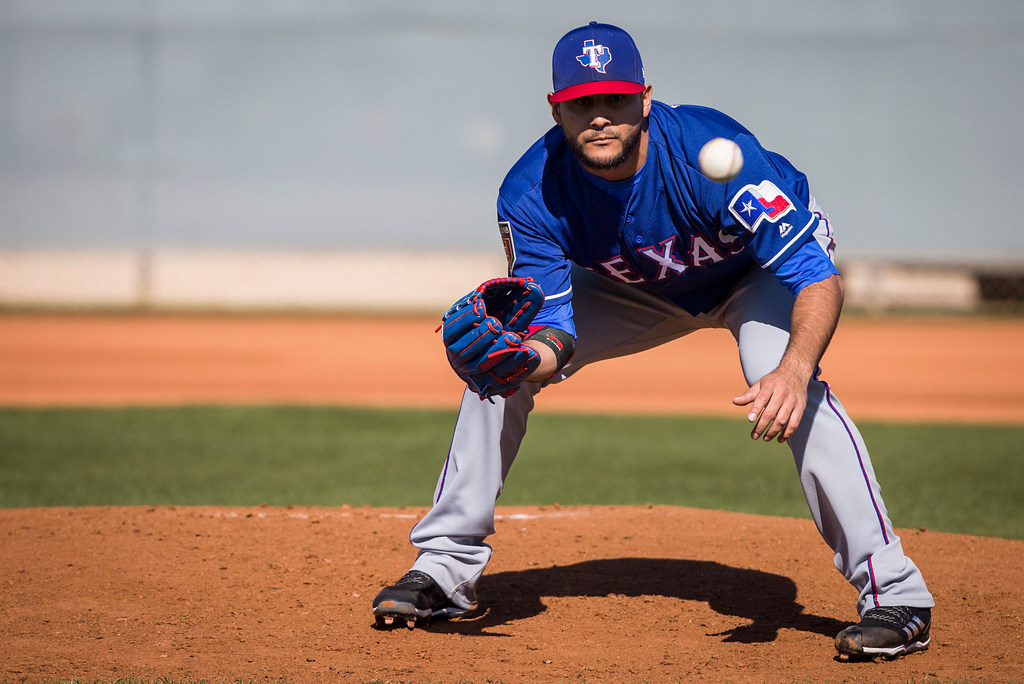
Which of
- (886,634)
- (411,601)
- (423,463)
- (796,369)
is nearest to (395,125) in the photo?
(423,463)

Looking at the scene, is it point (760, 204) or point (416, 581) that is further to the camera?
point (416, 581)

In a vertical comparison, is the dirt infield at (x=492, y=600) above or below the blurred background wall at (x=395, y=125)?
below

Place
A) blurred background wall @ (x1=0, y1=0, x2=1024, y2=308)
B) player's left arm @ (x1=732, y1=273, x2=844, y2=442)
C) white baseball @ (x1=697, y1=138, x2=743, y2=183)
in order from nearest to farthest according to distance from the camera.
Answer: player's left arm @ (x1=732, y1=273, x2=844, y2=442) → white baseball @ (x1=697, y1=138, x2=743, y2=183) → blurred background wall @ (x1=0, y1=0, x2=1024, y2=308)

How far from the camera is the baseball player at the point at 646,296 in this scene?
8.85 ft

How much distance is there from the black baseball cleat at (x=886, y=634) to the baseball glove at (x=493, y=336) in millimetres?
1096

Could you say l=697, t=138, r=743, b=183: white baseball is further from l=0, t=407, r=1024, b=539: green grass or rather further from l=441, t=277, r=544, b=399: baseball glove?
l=0, t=407, r=1024, b=539: green grass

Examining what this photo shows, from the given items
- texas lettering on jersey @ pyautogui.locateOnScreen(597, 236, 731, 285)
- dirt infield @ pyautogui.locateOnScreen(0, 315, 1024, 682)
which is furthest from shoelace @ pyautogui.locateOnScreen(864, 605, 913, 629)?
texas lettering on jersey @ pyautogui.locateOnScreen(597, 236, 731, 285)

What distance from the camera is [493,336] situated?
2.69 m

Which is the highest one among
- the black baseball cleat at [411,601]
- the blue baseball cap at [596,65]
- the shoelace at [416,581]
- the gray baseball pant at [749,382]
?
the blue baseball cap at [596,65]

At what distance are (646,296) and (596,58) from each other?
83 centimetres

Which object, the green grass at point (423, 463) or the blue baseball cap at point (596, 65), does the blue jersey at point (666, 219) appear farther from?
the green grass at point (423, 463)

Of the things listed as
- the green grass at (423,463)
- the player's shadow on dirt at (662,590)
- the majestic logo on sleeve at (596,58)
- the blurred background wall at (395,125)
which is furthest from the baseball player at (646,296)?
the blurred background wall at (395,125)

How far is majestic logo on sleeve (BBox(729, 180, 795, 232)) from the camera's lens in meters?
2.73

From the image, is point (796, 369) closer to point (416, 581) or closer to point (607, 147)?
point (607, 147)
